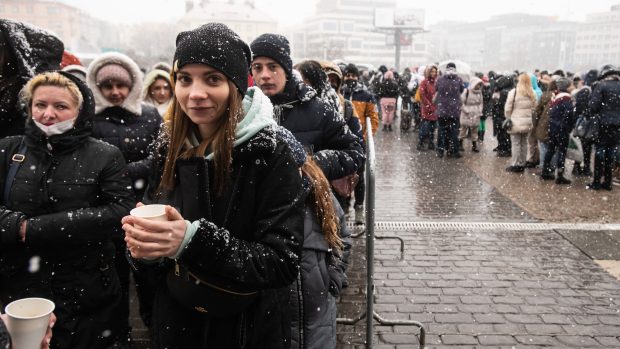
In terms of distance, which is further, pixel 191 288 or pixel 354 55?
pixel 354 55

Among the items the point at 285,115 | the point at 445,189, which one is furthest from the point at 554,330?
the point at 445,189

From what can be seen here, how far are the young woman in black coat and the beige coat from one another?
400 inches

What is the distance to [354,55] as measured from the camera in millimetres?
138625

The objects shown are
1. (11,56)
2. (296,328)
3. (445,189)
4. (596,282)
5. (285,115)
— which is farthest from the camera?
(445,189)

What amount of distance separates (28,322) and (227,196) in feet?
2.50

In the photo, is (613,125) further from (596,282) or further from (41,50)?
(41,50)

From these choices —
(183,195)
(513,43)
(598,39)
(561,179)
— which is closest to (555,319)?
(183,195)

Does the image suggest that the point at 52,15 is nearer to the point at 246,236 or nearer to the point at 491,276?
the point at 491,276

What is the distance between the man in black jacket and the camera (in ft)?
12.2

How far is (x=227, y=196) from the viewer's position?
6.33 feet

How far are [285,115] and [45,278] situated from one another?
74.8 inches

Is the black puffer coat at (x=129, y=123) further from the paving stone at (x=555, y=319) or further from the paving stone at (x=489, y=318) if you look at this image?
the paving stone at (x=555, y=319)

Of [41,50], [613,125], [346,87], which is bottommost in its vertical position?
[613,125]

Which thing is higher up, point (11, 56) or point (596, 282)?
point (11, 56)
